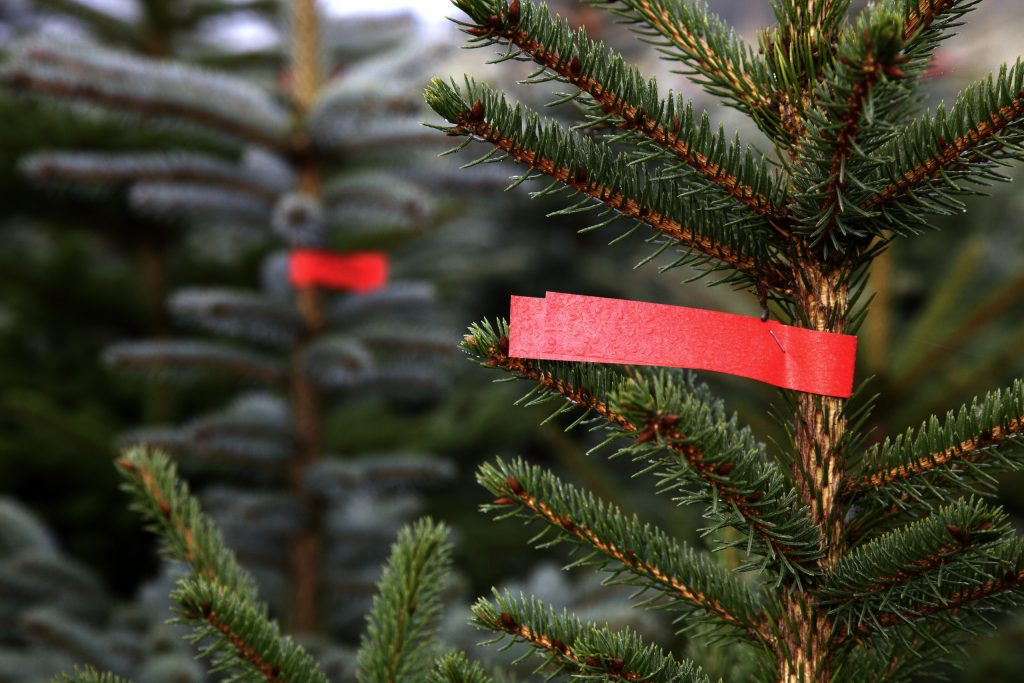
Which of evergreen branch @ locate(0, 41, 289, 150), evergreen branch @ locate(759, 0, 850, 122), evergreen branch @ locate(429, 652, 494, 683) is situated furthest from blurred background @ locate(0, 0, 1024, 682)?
evergreen branch @ locate(759, 0, 850, 122)

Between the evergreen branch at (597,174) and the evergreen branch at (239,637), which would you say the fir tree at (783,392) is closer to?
the evergreen branch at (597,174)

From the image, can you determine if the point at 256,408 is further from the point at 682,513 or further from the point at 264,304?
the point at 682,513

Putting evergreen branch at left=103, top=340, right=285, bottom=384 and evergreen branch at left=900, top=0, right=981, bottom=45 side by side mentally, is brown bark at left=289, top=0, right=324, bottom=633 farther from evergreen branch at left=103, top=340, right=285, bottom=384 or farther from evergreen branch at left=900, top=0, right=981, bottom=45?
evergreen branch at left=900, top=0, right=981, bottom=45

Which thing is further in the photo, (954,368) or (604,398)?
(954,368)

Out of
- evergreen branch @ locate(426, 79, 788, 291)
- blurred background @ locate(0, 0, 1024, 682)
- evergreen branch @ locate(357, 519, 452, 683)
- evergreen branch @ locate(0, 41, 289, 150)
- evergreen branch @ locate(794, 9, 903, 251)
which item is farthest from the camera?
blurred background @ locate(0, 0, 1024, 682)

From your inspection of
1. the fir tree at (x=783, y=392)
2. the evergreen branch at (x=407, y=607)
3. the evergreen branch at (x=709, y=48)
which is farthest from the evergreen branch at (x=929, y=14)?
the evergreen branch at (x=407, y=607)

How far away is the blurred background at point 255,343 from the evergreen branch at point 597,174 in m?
0.42

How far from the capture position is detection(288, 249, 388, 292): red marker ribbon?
1.72 meters

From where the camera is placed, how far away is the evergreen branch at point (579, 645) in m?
0.61

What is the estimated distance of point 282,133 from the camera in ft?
5.81

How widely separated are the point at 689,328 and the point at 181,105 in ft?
4.18

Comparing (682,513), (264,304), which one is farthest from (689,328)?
(264,304)

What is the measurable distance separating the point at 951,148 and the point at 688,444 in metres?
0.26

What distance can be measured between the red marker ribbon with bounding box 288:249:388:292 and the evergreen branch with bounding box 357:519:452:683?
1.04 metres
